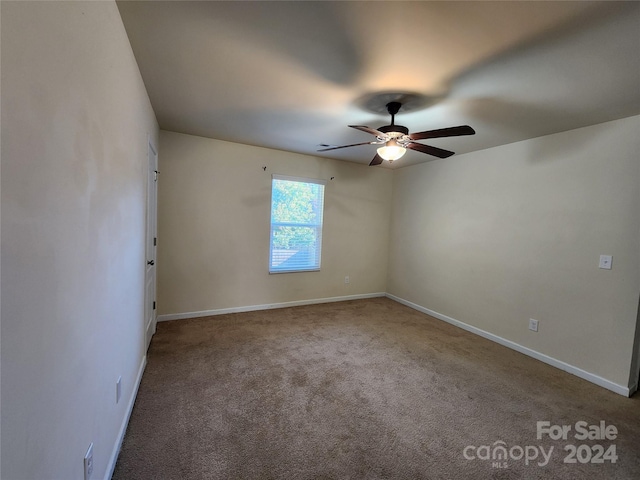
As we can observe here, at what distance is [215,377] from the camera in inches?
96.3

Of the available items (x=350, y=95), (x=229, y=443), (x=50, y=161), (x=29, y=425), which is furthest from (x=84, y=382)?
(x=350, y=95)

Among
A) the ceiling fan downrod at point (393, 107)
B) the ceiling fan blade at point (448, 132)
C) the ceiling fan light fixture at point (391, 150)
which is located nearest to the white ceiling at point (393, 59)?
the ceiling fan downrod at point (393, 107)

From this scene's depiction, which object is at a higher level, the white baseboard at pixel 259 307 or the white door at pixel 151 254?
the white door at pixel 151 254

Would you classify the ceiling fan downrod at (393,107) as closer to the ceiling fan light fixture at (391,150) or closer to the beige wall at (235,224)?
the ceiling fan light fixture at (391,150)

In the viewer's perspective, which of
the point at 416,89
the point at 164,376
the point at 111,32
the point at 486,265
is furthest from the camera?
the point at 486,265

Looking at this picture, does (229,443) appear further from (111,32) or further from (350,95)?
(350,95)

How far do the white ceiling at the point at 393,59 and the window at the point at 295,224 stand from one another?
1.53 metres

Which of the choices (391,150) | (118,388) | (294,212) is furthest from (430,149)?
(118,388)

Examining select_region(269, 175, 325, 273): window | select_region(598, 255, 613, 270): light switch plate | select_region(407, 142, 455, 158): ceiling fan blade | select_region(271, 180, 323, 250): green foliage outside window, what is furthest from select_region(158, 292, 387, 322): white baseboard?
select_region(598, 255, 613, 270): light switch plate

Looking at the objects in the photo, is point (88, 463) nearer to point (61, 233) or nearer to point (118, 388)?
point (118, 388)

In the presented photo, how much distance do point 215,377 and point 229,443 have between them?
786mm

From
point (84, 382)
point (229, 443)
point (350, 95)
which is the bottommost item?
point (229, 443)

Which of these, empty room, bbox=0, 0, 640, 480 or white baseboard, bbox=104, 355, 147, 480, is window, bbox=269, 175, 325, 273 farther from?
white baseboard, bbox=104, 355, 147, 480

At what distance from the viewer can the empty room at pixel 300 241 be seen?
0.90m
